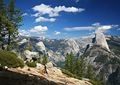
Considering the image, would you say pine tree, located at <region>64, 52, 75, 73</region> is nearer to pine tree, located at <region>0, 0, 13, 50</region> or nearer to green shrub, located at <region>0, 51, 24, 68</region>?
pine tree, located at <region>0, 0, 13, 50</region>

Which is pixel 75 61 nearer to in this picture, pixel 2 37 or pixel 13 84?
pixel 2 37

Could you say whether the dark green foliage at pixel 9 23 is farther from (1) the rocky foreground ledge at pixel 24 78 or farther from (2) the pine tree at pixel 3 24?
(1) the rocky foreground ledge at pixel 24 78

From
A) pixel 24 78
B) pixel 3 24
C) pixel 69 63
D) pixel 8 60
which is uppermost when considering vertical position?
pixel 3 24

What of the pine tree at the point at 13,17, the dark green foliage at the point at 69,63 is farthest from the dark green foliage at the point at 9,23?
the dark green foliage at the point at 69,63

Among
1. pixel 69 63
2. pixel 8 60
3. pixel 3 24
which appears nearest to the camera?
pixel 8 60

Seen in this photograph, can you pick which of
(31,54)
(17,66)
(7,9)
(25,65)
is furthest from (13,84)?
(7,9)

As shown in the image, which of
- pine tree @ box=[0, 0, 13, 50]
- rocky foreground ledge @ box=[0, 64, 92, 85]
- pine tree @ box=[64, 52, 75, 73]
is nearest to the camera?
rocky foreground ledge @ box=[0, 64, 92, 85]

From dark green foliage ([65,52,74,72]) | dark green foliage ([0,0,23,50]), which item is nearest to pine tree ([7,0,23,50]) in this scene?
dark green foliage ([0,0,23,50])

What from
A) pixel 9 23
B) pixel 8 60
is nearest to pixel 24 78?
pixel 8 60

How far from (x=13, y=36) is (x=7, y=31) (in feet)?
12.5

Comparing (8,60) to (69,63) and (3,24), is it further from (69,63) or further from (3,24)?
(69,63)

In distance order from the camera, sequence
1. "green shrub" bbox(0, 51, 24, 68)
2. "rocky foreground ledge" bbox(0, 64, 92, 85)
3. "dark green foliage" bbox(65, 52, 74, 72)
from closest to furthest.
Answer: "rocky foreground ledge" bbox(0, 64, 92, 85) < "green shrub" bbox(0, 51, 24, 68) < "dark green foliage" bbox(65, 52, 74, 72)

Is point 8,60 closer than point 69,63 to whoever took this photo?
Yes

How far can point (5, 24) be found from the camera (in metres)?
76.1
